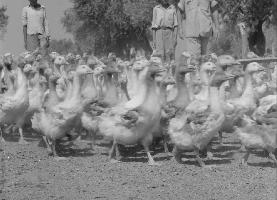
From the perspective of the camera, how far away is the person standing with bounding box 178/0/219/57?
39.2ft

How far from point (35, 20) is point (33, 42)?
62 centimetres

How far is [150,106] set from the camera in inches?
298

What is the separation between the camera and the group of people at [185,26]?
39.3ft

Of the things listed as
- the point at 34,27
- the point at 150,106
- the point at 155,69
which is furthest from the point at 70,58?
the point at 150,106

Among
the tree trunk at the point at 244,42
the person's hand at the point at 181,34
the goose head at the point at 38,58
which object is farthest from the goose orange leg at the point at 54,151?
the person's hand at the point at 181,34

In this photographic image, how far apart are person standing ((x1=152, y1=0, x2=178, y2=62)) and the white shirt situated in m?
2.57

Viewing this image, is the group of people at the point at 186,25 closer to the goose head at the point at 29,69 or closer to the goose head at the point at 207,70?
the goose head at the point at 29,69

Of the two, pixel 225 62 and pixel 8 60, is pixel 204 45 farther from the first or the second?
pixel 225 62

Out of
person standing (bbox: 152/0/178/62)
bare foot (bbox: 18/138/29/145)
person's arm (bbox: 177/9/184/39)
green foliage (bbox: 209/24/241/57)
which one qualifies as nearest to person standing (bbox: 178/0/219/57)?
person's arm (bbox: 177/9/184/39)

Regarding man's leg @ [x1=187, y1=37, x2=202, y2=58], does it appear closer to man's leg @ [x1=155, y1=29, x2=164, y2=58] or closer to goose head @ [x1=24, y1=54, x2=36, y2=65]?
man's leg @ [x1=155, y1=29, x2=164, y2=58]

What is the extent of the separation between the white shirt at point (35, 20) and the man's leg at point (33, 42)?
209mm

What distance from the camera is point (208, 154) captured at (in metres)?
8.04

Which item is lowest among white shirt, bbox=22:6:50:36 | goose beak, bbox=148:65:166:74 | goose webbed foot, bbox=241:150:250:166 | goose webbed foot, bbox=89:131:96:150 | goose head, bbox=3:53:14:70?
goose webbed foot, bbox=89:131:96:150

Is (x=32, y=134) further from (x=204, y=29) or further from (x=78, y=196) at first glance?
(x=78, y=196)
